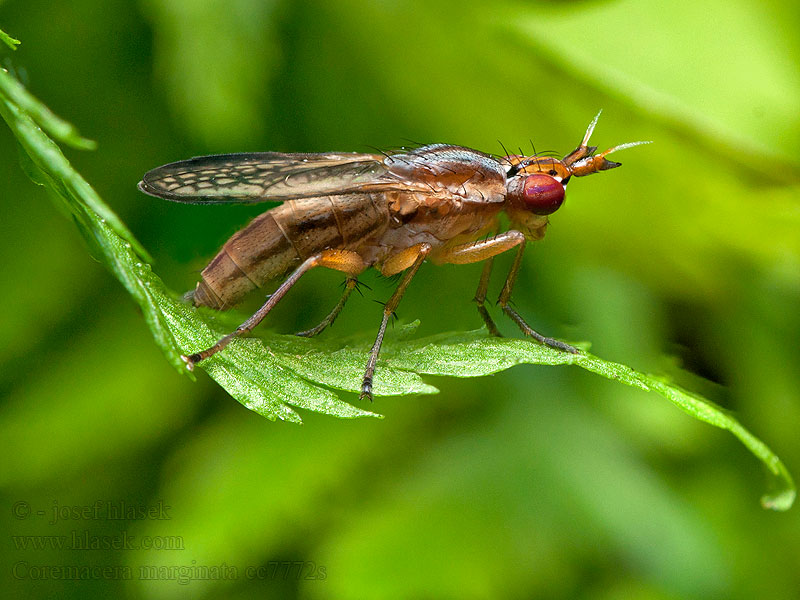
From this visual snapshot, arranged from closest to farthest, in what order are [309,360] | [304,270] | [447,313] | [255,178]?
[309,360] < [255,178] < [304,270] < [447,313]

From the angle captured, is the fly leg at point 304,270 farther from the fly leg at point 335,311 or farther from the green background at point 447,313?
the green background at point 447,313

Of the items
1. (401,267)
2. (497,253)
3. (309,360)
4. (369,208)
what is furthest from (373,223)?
(309,360)

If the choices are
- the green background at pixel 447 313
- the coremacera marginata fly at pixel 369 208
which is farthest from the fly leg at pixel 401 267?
the green background at pixel 447 313

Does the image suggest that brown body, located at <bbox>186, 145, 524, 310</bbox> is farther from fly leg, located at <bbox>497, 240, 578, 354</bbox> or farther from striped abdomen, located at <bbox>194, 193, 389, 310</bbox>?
fly leg, located at <bbox>497, 240, 578, 354</bbox>

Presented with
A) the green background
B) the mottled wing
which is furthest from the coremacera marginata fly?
the green background

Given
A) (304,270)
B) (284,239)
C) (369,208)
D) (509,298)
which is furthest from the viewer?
(509,298)

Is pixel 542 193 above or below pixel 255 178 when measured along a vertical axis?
below

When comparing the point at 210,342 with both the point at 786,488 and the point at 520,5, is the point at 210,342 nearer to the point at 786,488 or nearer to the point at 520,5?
the point at 786,488

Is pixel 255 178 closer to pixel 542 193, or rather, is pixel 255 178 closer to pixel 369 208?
pixel 369 208
